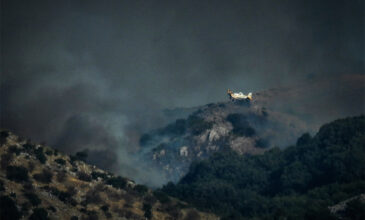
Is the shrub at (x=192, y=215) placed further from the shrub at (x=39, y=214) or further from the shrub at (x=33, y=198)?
the shrub at (x=39, y=214)

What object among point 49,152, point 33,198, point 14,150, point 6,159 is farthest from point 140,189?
point 33,198

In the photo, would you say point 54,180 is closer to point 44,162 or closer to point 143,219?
point 44,162

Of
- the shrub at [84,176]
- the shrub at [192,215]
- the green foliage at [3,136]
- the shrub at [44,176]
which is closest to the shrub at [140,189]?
the shrub at [192,215]

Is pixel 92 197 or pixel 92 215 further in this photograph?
pixel 92 197

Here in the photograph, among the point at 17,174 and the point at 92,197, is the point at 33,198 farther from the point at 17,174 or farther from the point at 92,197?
the point at 92,197

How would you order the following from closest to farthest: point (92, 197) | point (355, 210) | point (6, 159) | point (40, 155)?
point (355, 210) → point (6, 159) → point (92, 197) → point (40, 155)
